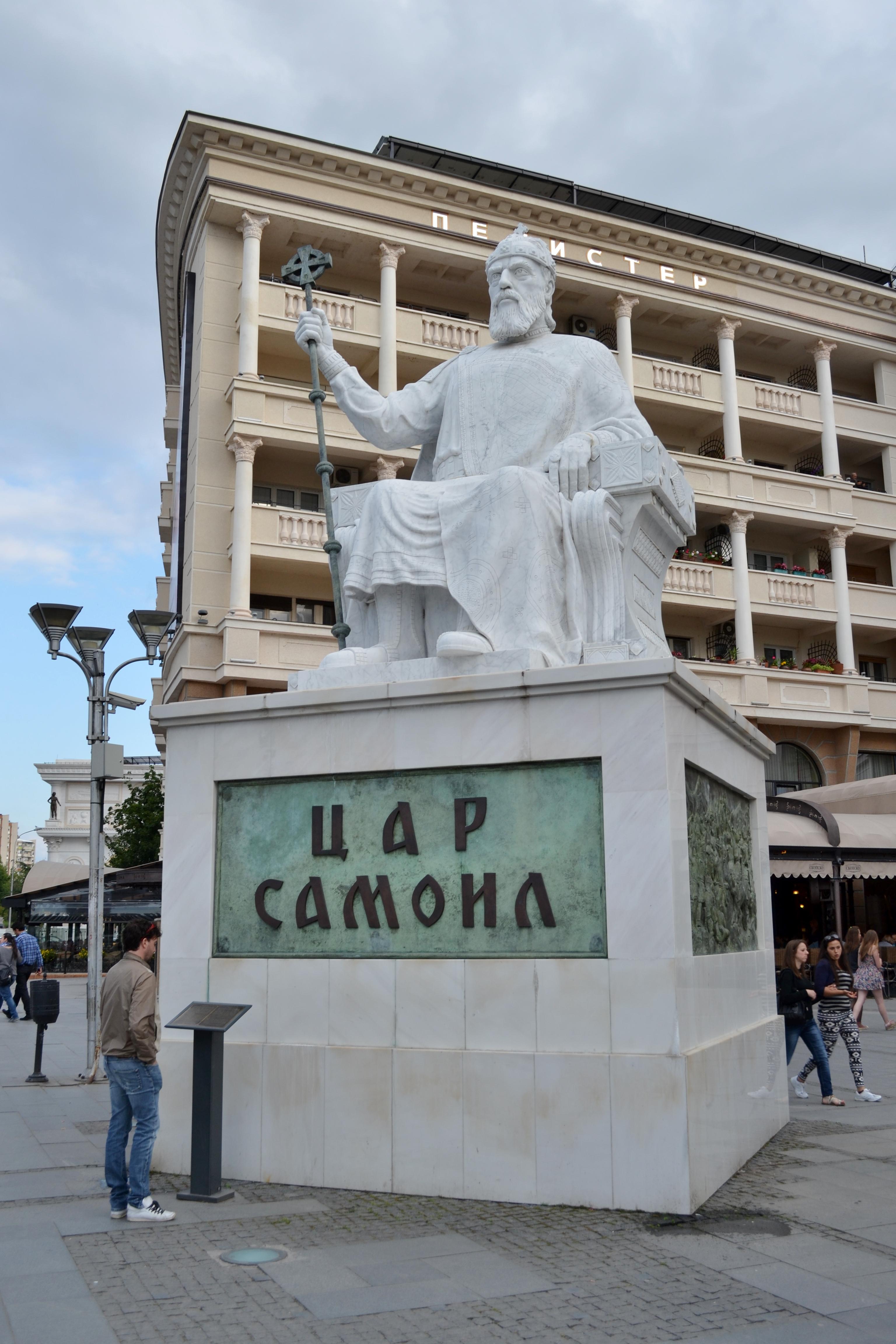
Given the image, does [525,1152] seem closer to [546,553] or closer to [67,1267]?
[67,1267]

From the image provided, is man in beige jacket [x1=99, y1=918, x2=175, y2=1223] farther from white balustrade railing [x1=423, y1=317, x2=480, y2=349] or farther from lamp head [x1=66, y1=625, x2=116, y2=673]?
white balustrade railing [x1=423, y1=317, x2=480, y2=349]

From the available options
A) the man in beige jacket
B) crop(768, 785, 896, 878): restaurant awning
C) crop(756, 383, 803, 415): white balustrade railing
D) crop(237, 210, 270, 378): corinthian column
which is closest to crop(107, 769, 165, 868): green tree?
crop(237, 210, 270, 378): corinthian column

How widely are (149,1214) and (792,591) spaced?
28.4 meters

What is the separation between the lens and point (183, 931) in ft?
24.4

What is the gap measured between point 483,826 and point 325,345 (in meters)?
3.87

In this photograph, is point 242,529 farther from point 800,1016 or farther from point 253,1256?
point 253,1256

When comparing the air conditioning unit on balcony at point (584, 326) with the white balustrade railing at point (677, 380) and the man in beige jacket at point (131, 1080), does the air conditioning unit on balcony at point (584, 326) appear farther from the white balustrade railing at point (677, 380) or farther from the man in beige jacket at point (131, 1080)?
the man in beige jacket at point (131, 1080)

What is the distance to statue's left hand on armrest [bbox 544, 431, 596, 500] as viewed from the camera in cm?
763

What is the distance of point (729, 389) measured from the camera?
106 ft

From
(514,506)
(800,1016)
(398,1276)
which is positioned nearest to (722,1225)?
(398,1276)

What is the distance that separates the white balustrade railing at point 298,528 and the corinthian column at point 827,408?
48.2 ft

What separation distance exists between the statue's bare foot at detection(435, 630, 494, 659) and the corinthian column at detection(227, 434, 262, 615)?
1924 cm

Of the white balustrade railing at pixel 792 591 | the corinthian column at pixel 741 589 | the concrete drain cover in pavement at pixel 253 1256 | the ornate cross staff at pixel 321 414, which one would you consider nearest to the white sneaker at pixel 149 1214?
the concrete drain cover in pavement at pixel 253 1256

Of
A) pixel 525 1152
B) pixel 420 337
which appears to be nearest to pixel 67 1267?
pixel 525 1152
